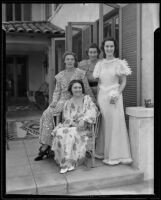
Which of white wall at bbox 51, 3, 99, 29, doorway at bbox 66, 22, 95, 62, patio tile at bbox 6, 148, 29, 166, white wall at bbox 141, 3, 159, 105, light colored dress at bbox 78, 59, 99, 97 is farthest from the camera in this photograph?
white wall at bbox 51, 3, 99, 29

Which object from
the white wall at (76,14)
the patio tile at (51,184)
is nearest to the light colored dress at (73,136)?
the patio tile at (51,184)

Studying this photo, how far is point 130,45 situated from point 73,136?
1473 mm

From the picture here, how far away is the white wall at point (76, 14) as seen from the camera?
5.37 m

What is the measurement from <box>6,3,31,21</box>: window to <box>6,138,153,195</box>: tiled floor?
25.6ft

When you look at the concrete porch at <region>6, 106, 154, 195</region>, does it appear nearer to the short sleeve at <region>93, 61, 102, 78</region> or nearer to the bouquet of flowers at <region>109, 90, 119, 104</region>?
the bouquet of flowers at <region>109, 90, 119, 104</region>

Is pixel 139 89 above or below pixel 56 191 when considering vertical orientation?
above

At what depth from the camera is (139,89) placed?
3764 mm

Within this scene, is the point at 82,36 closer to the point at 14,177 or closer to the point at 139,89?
the point at 139,89

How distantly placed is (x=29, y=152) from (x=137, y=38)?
7.64ft

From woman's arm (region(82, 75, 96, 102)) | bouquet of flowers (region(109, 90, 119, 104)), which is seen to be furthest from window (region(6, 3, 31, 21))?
bouquet of flowers (region(109, 90, 119, 104))

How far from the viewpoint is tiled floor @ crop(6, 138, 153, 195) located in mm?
3088

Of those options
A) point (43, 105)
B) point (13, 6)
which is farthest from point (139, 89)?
point (13, 6)

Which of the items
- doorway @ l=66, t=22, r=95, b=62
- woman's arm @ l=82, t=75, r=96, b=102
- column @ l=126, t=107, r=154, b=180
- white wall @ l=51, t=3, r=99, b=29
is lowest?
column @ l=126, t=107, r=154, b=180

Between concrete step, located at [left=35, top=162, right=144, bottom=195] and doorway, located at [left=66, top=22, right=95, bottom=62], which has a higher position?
doorway, located at [left=66, top=22, right=95, bottom=62]
